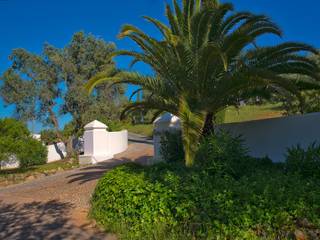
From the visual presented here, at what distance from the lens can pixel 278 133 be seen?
9547 millimetres

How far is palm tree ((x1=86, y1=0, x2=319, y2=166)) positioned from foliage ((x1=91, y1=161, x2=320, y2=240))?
2.54 meters

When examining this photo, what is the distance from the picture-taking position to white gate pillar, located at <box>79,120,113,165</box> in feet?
59.6

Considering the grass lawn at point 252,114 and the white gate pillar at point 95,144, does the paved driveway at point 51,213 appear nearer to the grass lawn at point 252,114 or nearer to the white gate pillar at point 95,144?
the white gate pillar at point 95,144

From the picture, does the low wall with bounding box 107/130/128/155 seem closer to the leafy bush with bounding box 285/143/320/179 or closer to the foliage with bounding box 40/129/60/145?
the foliage with bounding box 40/129/60/145

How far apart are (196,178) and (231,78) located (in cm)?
340

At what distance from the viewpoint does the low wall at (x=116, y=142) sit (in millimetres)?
19688

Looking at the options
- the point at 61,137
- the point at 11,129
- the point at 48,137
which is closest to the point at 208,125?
the point at 11,129

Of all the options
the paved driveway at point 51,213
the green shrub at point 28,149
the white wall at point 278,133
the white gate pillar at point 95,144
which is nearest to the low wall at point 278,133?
the white wall at point 278,133

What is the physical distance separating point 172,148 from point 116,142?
33.5ft

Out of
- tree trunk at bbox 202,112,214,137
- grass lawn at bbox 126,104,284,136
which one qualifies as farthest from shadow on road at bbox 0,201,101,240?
grass lawn at bbox 126,104,284,136

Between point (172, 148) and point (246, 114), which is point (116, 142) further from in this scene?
point (246, 114)

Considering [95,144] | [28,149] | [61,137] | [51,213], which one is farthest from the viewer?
[61,137]

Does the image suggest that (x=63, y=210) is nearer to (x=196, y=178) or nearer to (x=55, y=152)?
(x=196, y=178)

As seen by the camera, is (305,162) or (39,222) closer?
(305,162)
